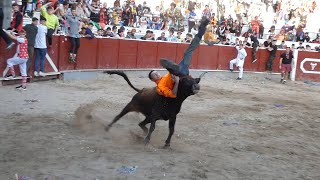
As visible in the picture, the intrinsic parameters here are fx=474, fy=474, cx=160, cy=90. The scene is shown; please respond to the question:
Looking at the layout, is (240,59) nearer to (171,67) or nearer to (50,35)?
(50,35)

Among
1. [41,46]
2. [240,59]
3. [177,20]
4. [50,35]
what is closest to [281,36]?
[177,20]

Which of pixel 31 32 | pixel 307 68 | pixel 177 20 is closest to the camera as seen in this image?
pixel 31 32

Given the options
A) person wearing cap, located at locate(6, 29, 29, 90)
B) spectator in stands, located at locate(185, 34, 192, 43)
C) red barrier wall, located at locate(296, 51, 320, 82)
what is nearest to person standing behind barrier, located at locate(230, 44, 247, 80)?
spectator in stands, located at locate(185, 34, 192, 43)

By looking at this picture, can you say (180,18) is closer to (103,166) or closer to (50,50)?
(50,50)

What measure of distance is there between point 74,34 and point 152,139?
291 inches

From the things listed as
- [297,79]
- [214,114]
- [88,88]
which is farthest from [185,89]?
[297,79]

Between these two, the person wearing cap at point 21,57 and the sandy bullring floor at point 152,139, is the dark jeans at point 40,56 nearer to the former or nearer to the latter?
the sandy bullring floor at point 152,139

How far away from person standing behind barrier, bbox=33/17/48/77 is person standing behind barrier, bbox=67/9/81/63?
1268mm

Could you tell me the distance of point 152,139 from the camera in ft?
23.9

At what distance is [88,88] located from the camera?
1273 cm

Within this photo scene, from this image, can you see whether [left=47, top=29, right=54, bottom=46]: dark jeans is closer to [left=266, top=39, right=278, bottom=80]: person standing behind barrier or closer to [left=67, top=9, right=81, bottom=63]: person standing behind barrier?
[left=67, top=9, right=81, bottom=63]: person standing behind barrier

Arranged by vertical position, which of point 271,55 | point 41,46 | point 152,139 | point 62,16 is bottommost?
point 152,139

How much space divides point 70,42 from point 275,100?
20.3 feet

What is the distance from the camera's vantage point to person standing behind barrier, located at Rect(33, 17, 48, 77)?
12.1m
